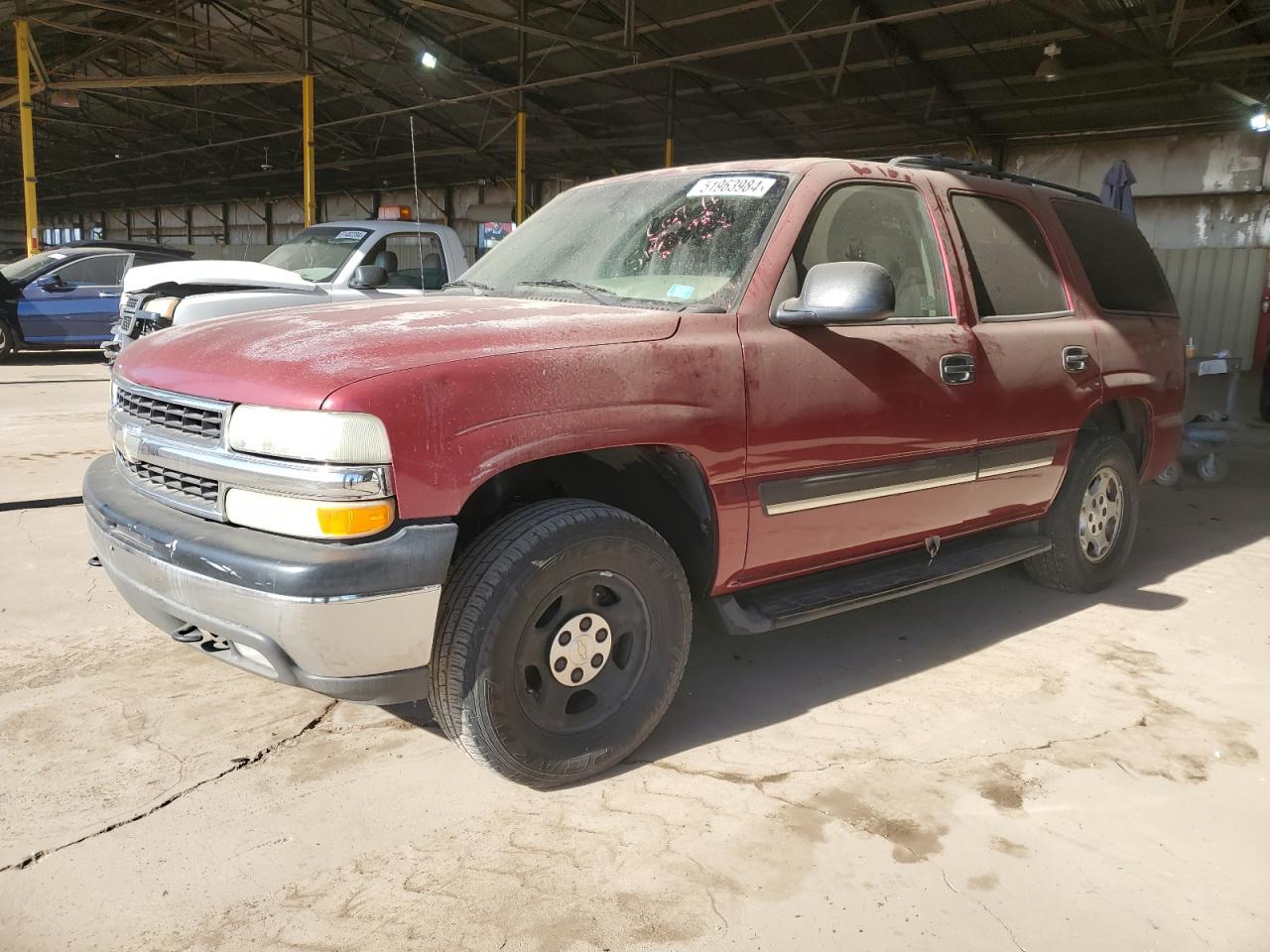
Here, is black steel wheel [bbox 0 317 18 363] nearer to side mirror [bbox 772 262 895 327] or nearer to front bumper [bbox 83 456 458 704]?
front bumper [bbox 83 456 458 704]

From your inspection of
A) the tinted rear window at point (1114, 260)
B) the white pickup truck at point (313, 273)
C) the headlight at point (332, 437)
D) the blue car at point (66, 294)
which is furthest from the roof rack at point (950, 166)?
the blue car at point (66, 294)

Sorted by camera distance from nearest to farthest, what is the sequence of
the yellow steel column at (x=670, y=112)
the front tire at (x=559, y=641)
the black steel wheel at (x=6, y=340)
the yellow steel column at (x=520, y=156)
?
the front tire at (x=559, y=641), the black steel wheel at (x=6, y=340), the yellow steel column at (x=670, y=112), the yellow steel column at (x=520, y=156)

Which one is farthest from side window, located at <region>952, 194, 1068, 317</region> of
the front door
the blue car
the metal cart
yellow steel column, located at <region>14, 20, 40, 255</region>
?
yellow steel column, located at <region>14, 20, 40, 255</region>

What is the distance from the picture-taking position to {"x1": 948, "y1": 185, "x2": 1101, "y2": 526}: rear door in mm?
3752

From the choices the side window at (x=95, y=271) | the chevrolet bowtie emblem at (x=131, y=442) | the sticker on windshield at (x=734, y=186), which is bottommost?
the chevrolet bowtie emblem at (x=131, y=442)

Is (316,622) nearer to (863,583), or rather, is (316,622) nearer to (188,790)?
(188,790)

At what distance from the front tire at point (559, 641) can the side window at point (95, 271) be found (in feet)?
43.3

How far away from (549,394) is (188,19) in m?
18.8

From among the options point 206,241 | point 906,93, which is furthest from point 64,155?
point 906,93

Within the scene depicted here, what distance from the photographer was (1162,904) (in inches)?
91.4

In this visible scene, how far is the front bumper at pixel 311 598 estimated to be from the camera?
7.38 feet

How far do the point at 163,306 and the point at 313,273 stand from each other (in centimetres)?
157

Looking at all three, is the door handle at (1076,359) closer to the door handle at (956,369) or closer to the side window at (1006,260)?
the side window at (1006,260)

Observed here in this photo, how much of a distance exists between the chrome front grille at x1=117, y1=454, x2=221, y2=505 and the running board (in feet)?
5.00
